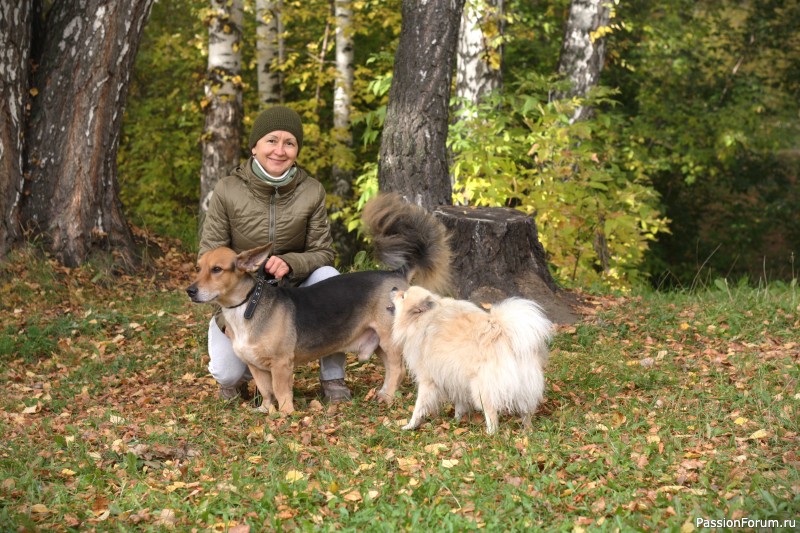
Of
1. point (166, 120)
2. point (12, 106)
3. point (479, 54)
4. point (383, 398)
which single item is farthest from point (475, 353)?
point (166, 120)

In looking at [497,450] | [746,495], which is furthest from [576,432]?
[746,495]

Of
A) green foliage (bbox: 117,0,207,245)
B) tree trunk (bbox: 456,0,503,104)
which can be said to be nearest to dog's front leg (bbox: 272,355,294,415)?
tree trunk (bbox: 456,0,503,104)

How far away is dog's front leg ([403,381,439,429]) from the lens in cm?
534

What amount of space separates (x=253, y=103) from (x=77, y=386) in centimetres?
1058

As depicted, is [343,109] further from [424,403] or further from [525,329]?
[525,329]

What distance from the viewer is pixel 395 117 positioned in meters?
9.10

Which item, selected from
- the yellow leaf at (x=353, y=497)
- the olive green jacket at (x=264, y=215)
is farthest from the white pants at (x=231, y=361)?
the yellow leaf at (x=353, y=497)

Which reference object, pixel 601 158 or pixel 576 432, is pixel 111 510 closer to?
pixel 576 432

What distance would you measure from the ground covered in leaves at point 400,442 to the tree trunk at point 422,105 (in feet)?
7.27

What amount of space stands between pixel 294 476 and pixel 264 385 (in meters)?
1.36

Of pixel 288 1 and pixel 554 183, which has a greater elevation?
pixel 288 1

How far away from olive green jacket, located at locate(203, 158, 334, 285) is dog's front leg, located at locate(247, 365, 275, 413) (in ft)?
2.45

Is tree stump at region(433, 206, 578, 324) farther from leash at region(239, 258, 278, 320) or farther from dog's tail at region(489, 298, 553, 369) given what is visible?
dog's tail at region(489, 298, 553, 369)

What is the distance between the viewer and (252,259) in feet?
18.0
